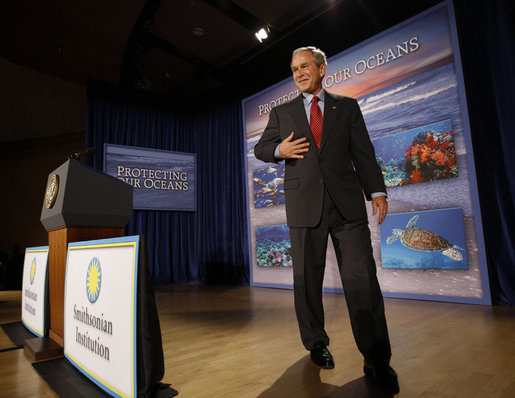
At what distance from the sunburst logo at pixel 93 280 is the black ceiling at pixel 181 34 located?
324 cm

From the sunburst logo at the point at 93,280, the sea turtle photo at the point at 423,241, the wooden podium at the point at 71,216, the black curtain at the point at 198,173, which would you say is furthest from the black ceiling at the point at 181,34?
the sunburst logo at the point at 93,280

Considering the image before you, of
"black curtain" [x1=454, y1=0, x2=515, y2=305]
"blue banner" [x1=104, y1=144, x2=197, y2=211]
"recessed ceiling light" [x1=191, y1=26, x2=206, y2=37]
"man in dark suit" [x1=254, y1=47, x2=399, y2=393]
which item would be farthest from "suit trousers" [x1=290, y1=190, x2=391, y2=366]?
"blue banner" [x1=104, y1=144, x2=197, y2=211]

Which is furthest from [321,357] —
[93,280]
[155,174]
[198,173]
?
[198,173]

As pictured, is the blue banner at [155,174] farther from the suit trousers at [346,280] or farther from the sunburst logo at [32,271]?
the suit trousers at [346,280]

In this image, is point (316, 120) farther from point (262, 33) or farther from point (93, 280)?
point (262, 33)

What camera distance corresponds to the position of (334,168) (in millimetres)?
1216

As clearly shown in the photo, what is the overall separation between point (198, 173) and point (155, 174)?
2.37 ft

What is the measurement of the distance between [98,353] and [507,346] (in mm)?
1604

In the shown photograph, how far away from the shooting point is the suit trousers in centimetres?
108

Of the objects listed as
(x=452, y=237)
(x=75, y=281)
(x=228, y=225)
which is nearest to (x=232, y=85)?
(x=228, y=225)

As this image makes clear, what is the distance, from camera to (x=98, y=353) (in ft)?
3.05

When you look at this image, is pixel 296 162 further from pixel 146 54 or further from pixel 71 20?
pixel 146 54

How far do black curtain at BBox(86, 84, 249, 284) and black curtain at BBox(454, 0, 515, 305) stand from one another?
2814mm

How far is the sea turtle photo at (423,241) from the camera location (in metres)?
2.47
